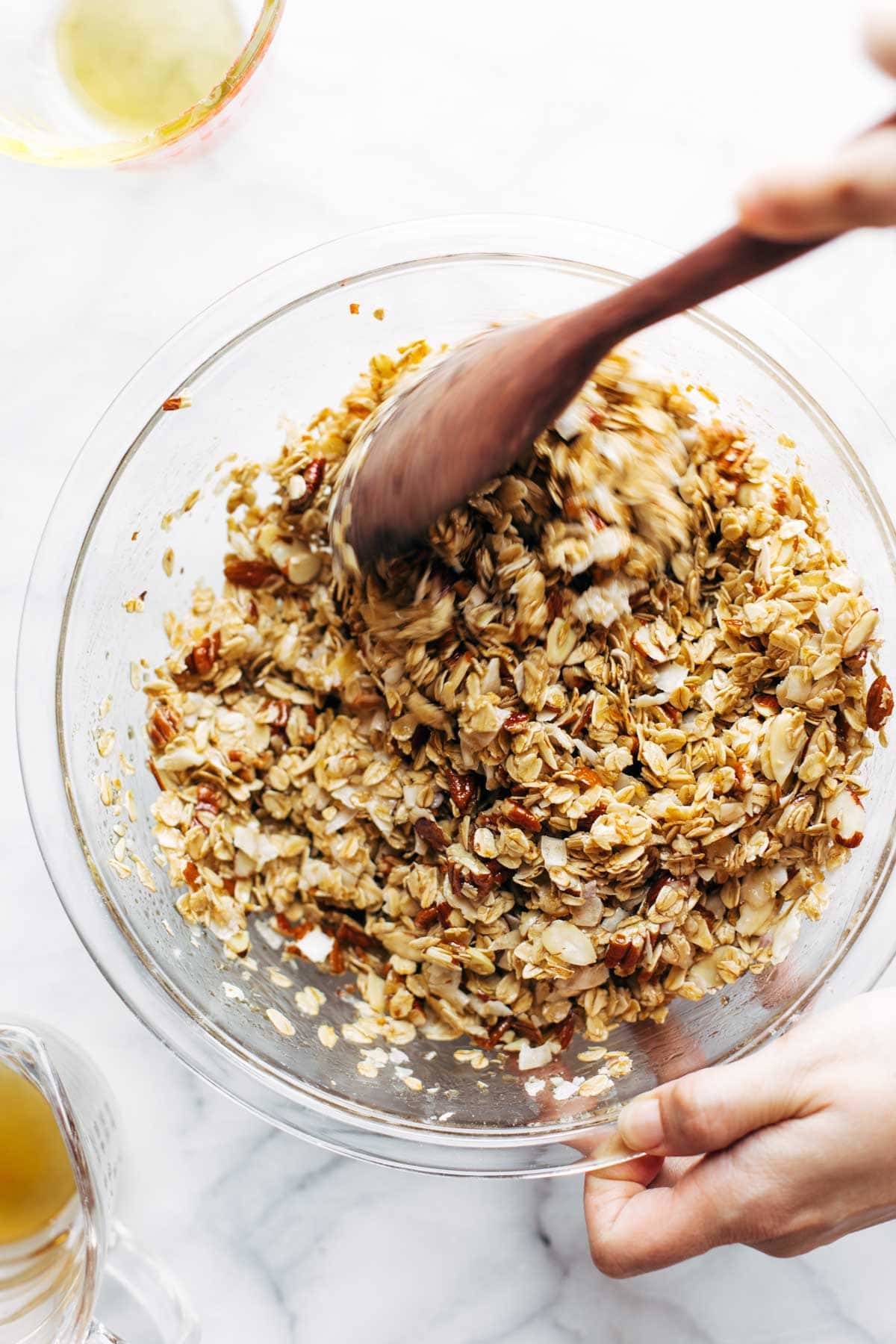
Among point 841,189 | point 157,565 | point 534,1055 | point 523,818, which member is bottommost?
point 534,1055

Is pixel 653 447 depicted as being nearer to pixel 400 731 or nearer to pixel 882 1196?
pixel 400 731

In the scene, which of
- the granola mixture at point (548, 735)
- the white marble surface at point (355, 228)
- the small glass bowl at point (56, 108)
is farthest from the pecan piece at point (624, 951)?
the small glass bowl at point (56, 108)

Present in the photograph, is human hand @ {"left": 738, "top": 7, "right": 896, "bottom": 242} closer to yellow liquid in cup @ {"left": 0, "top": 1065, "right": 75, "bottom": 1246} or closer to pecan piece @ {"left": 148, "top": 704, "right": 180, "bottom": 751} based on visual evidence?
pecan piece @ {"left": 148, "top": 704, "right": 180, "bottom": 751}

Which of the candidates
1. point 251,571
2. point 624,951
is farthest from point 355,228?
point 624,951

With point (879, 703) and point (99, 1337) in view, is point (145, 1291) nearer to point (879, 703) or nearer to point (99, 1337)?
point (99, 1337)

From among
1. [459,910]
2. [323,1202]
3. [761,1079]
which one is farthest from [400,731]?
[323,1202]
